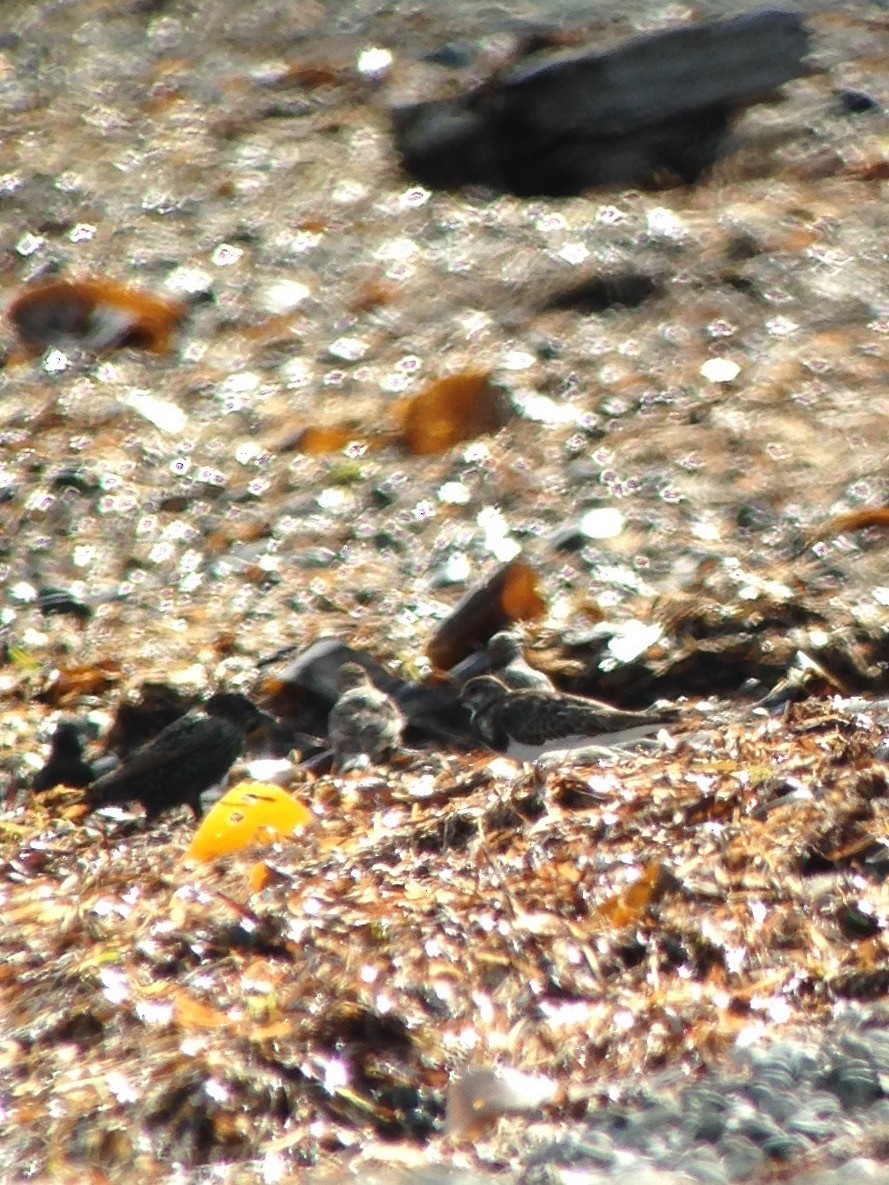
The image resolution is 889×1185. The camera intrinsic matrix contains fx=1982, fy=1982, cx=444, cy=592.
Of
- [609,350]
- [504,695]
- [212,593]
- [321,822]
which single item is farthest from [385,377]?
[321,822]

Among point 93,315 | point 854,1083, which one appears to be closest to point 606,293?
point 93,315

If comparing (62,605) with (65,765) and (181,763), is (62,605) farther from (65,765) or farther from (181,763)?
(181,763)

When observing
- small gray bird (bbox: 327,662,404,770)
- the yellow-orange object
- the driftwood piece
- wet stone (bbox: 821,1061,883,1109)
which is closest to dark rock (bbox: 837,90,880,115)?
the driftwood piece

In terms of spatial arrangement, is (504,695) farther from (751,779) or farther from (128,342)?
(128,342)

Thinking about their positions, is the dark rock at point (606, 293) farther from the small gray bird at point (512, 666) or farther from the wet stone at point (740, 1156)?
the wet stone at point (740, 1156)

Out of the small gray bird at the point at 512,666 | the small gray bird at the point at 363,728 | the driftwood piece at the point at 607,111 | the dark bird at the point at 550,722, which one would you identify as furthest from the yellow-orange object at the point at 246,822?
the driftwood piece at the point at 607,111

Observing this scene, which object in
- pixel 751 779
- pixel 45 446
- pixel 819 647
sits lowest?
pixel 45 446
